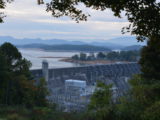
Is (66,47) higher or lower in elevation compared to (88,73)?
higher

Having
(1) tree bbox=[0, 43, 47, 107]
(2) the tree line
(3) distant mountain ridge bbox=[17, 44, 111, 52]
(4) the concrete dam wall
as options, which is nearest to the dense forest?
(1) tree bbox=[0, 43, 47, 107]

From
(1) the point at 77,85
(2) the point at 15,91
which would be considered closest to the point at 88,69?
(1) the point at 77,85

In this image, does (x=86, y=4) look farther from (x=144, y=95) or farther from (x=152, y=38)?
(x=144, y=95)

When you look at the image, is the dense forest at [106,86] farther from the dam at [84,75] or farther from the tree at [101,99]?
the dam at [84,75]

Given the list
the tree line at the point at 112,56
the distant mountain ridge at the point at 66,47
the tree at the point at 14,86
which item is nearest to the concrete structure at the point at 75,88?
the tree at the point at 14,86

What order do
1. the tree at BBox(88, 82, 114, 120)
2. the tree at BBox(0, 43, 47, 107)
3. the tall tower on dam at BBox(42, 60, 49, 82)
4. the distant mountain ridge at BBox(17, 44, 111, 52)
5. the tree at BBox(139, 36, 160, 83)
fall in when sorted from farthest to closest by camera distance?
1. the distant mountain ridge at BBox(17, 44, 111, 52)
2. the tall tower on dam at BBox(42, 60, 49, 82)
3. the tree at BBox(0, 43, 47, 107)
4. the tree at BBox(139, 36, 160, 83)
5. the tree at BBox(88, 82, 114, 120)

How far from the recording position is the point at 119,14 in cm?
387

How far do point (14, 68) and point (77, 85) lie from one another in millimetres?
4667

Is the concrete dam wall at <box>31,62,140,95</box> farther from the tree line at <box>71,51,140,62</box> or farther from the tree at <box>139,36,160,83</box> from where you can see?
the tree at <box>139,36,160,83</box>

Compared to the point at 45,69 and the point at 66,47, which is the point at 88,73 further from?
the point at 66,47

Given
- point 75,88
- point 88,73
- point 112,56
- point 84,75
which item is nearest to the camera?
point 75,88

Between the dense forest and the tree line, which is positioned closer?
the dense forest

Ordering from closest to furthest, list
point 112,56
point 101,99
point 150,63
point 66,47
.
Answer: point 150,63
point 101,99
point 112,56
point 66,47

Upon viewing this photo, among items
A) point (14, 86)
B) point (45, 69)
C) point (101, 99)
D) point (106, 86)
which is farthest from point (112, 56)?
point (101, 99)
